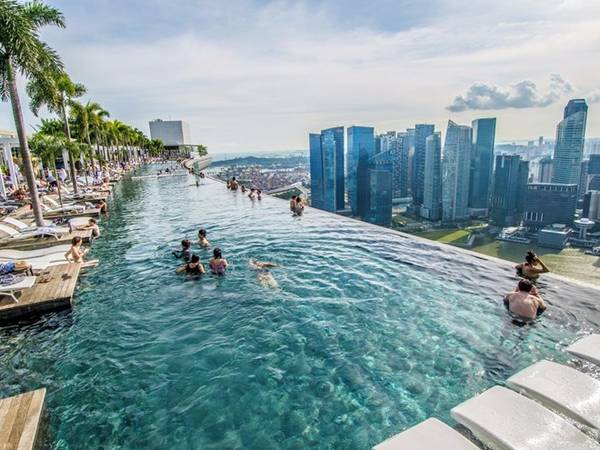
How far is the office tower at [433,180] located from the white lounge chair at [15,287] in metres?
74.1

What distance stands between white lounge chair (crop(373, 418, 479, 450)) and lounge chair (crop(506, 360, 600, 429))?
129 cm

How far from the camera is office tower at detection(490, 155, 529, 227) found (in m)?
65.1

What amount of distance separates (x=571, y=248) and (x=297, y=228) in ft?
173

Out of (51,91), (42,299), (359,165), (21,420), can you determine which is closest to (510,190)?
(359,165)

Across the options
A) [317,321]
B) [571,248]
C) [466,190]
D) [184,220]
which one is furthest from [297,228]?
[466,190]

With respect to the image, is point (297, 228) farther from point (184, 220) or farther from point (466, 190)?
point (466, 190)

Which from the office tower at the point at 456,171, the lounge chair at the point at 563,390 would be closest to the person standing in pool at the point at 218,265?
the lounge chair at the point at 563,390

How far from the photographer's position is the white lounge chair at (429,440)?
302cm

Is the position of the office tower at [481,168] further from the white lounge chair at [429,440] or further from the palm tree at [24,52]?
the white lounge chair at [429,440]

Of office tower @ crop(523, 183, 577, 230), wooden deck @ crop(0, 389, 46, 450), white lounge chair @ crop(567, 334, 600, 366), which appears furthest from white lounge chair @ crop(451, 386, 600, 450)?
office tower @ crop(523, 183, 577, 230)

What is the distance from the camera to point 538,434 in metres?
3.10

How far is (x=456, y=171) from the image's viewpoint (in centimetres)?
7094

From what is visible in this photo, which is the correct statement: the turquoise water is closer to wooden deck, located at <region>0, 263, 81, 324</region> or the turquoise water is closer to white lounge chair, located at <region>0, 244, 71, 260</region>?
wooden deck, located at <region>0, 263, 81, 324</region>

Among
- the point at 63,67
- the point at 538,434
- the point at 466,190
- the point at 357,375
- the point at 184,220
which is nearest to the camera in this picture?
the point at 538,434
